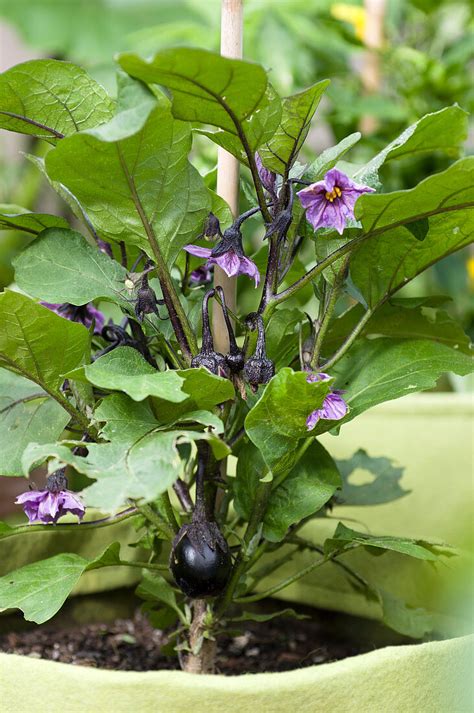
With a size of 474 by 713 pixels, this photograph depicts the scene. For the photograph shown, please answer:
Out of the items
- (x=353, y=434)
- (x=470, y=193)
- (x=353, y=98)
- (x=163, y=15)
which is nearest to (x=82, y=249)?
(x=470, y=193)

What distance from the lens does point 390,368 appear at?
1.90 feet

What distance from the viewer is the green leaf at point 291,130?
49cm

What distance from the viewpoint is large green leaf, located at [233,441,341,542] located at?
0.55 m

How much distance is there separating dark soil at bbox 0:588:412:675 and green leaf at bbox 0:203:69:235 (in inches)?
12.9

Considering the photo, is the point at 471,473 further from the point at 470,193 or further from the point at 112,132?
the point at 112,132

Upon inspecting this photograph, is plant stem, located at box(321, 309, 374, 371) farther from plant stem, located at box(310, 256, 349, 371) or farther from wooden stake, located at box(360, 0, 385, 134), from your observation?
wooden stake, located at box(360, 0, 385, 134)

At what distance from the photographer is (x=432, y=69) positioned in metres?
1.66

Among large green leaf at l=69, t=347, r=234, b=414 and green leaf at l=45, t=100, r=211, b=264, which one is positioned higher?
green leaf at l=45, t=100, r=211, b=264

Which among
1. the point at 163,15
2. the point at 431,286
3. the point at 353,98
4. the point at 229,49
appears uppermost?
the point at 163,15

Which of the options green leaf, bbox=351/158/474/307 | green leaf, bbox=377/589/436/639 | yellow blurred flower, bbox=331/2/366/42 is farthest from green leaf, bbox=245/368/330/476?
yellow blurred flower, bbox=331/2/366/42

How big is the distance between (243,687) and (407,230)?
0.92 ft

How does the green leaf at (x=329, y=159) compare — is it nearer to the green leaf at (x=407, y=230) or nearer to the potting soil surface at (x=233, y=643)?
the green leaf at (x=407, y=230)

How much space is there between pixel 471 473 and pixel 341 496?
30 centimetres

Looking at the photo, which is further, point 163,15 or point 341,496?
point 163,15
